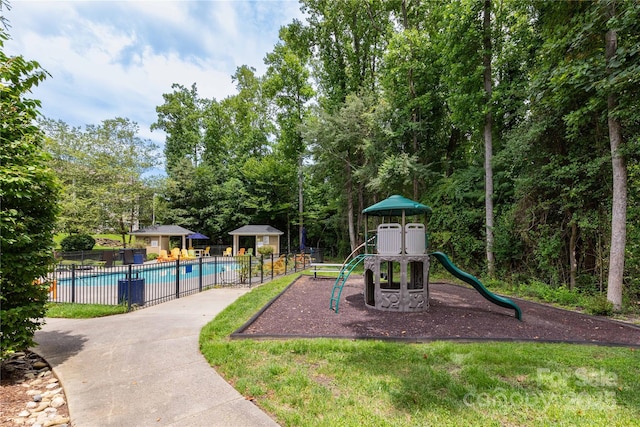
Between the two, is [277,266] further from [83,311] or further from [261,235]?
[261,235]

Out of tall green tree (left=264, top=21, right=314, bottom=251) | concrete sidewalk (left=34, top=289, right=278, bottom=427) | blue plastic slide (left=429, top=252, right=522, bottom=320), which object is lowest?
concrete sidewalk (left=34, top=289, right=278, bottom=427)

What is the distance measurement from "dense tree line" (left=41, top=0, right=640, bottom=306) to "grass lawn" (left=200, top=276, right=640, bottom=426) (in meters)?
4.85

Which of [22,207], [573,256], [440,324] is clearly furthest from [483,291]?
[22,207]

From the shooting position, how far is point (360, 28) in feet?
65.5

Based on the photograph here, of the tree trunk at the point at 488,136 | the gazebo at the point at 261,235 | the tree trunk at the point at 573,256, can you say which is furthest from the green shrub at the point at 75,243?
the tree trunk at the point at 573,256

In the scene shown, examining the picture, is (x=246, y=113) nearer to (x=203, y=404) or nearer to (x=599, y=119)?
(x=599, y=119)

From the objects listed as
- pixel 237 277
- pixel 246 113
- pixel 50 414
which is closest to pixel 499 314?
pixel 50 414

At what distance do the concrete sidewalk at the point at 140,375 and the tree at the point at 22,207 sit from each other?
0.92 metres

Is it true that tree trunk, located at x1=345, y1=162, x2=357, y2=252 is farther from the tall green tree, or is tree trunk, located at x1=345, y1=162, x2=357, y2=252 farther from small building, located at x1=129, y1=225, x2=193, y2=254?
small building, located at x1=129, y1=225, x2=193, y2=254

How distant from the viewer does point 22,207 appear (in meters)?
3.59

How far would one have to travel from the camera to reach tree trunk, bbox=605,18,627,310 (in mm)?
6715

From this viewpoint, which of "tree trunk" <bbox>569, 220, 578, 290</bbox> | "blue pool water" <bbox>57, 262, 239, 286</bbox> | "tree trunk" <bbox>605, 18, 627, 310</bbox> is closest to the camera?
"tree trunk" <bbox>605, 18, 627, 310</bbox>

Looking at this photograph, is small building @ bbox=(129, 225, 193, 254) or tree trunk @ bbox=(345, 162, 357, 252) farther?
small building @ bbox=(129, 225, 193, 254)

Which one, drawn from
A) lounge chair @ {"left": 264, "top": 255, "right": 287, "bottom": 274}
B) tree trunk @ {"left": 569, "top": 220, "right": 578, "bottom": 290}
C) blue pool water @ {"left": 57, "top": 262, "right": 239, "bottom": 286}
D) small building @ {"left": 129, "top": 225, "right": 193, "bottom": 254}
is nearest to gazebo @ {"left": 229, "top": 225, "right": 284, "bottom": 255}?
small building @ {"left": 129, "top": 225, "right": 193, "bottom": 254}
